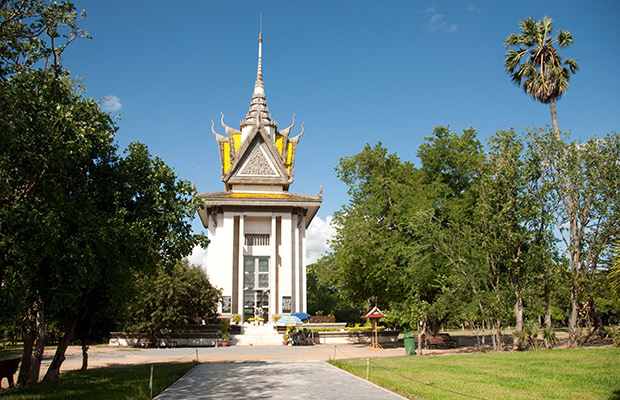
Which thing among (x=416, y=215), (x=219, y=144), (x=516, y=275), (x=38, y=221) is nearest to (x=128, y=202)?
(x=38, y=221)

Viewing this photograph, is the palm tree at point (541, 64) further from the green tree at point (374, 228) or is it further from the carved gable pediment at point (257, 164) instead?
the carved gable pediment at point (257, 164)

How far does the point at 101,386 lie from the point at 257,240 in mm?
32636

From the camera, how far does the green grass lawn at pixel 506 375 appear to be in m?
10.3

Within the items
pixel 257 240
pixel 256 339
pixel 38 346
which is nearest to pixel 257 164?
pixel 257 240

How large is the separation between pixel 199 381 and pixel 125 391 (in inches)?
99.1

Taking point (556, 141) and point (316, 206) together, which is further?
point (316, 206)

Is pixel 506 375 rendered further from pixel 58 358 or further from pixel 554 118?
pixel 554 118

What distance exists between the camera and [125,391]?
1148 cm

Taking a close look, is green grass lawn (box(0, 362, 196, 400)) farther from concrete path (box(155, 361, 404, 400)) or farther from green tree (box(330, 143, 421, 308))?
green tree (box(330, 143, 421, 308))

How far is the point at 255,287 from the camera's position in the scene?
43.6 metres

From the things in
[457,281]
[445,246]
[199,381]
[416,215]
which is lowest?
[199,381]

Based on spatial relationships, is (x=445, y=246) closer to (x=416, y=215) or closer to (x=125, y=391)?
(x=416, y=215)

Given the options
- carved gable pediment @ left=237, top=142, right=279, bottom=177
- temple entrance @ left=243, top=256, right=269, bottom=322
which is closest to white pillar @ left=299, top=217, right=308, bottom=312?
temple entrance @ left=243, top=256, right=269, bottom=322

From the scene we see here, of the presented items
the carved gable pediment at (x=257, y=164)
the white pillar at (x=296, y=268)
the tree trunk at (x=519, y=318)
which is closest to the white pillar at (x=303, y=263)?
the white pillar at (x=296, y=268)
